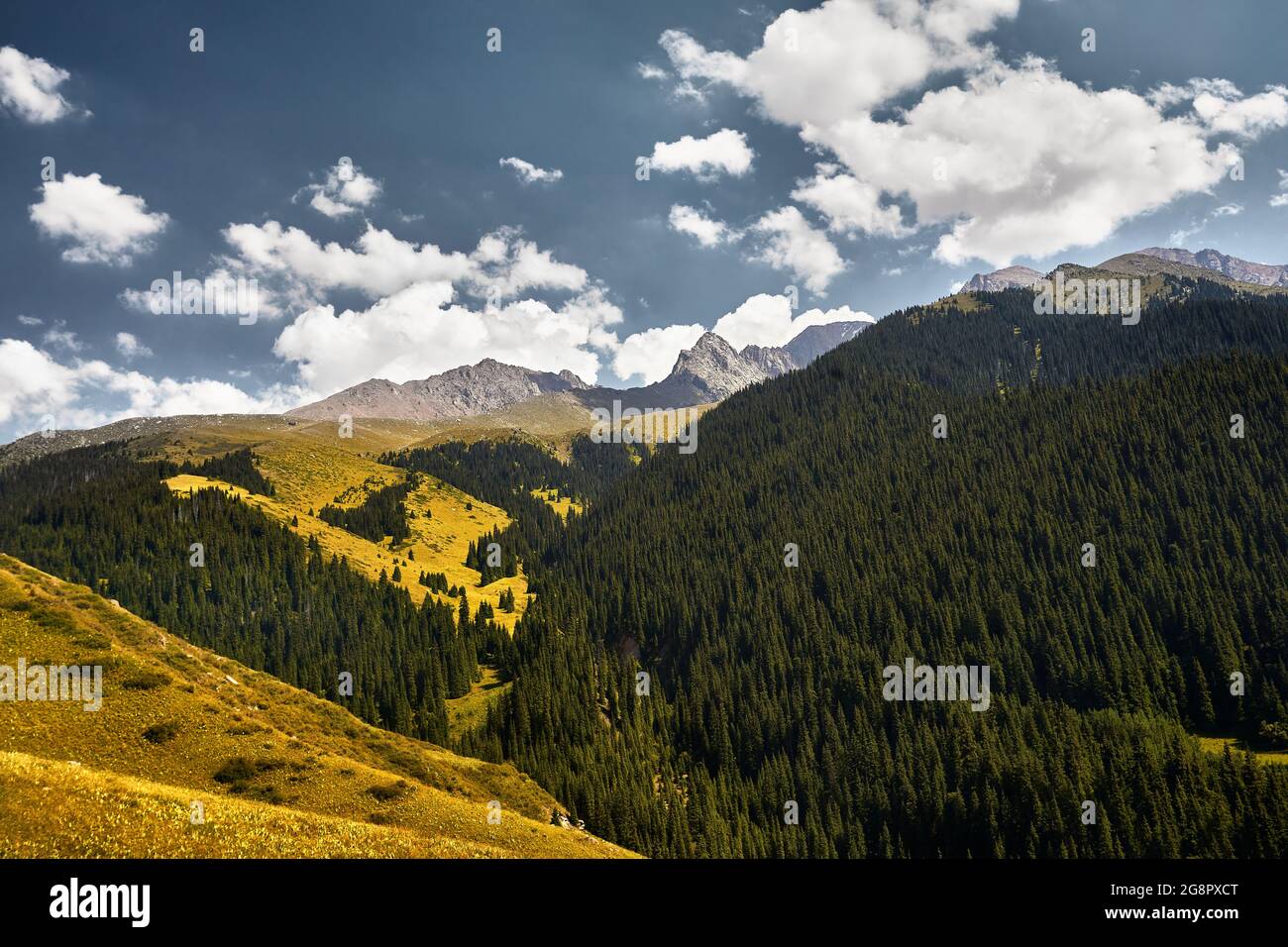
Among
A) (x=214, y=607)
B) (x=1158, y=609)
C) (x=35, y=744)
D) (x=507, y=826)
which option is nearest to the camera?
(x=35, y=744)

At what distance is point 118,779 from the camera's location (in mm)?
41312

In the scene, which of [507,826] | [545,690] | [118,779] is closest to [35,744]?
[118,779]

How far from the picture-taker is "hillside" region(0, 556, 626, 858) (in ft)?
111

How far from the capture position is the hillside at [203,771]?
33938 millimetres

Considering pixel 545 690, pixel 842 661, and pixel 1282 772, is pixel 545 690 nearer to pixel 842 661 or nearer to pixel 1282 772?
pixel 842 661

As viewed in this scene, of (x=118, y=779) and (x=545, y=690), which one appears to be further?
(x=545, y=690)

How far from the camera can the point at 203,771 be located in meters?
56.9

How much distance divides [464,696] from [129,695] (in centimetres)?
11020

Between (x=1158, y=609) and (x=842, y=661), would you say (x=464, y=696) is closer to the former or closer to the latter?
(x=842, y=661)
